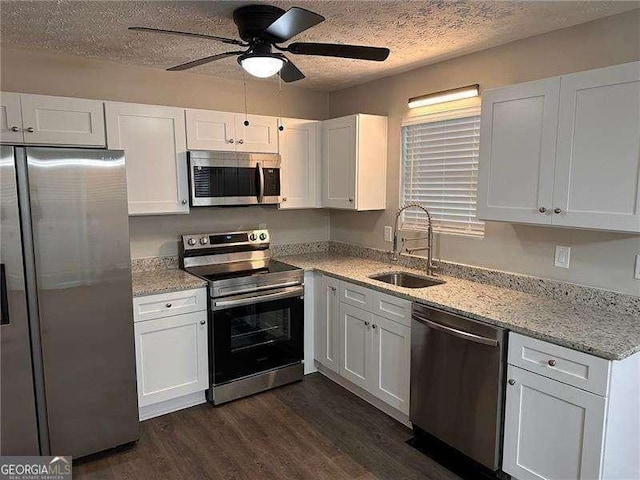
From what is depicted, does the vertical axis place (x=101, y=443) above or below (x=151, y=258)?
below

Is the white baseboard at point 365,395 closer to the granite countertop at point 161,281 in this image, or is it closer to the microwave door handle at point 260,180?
the granite countertop at point 161,281

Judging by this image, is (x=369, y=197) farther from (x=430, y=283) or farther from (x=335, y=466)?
(x=335, y=466)

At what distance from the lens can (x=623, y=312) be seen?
2209 millimetres

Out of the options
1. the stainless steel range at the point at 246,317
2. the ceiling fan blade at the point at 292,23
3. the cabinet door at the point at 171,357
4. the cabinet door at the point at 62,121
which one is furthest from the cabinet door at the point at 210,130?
the ceiling fan blade at the point at 292,23

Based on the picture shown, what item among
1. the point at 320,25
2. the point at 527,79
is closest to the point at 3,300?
the point at 320,25

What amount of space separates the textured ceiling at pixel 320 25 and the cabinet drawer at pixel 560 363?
1.62m

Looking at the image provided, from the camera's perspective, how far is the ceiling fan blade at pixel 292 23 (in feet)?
5.30

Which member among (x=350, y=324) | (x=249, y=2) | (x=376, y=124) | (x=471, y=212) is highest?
(x=249, y=2)

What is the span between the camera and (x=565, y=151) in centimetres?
212

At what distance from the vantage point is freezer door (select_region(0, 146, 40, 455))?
6.86 feet

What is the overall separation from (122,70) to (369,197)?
6.86 feet

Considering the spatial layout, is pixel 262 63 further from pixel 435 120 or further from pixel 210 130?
pixel 435 120

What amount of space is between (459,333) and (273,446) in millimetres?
1322

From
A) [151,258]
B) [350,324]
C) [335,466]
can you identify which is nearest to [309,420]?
[335,466]
